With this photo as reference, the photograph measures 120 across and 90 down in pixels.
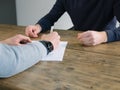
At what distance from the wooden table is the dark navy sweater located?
409 millimetres

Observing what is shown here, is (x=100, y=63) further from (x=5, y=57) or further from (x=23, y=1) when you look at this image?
(x=23, y=1)

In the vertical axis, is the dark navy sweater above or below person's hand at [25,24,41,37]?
above

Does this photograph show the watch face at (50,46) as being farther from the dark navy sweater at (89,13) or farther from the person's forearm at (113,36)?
the dark navy sweater at (89,13)

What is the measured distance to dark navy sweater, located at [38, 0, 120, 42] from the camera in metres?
1.53

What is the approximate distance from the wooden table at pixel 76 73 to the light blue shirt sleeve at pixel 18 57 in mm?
26

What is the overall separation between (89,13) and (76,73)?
2.65 ft

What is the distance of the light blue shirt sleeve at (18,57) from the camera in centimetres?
90

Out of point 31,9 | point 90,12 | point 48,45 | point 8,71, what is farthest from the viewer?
point 31,9

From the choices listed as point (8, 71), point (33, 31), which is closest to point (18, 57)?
point (8, 71)

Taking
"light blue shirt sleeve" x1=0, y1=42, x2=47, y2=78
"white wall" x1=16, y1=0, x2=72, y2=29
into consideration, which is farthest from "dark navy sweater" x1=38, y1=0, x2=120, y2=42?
"white wall" x1=16, y1=0, x2=72, y2=29

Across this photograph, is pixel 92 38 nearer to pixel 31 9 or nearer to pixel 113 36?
pixel 113 36

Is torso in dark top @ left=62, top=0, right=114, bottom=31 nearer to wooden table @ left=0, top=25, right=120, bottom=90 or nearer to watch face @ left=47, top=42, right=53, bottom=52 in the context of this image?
wooden table @ left=0, top=25, right=120, bottom=90

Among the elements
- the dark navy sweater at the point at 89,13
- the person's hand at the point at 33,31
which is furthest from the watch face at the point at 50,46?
the dark navy sweater at the point at 89,13

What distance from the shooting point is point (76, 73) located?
93 centimetres
